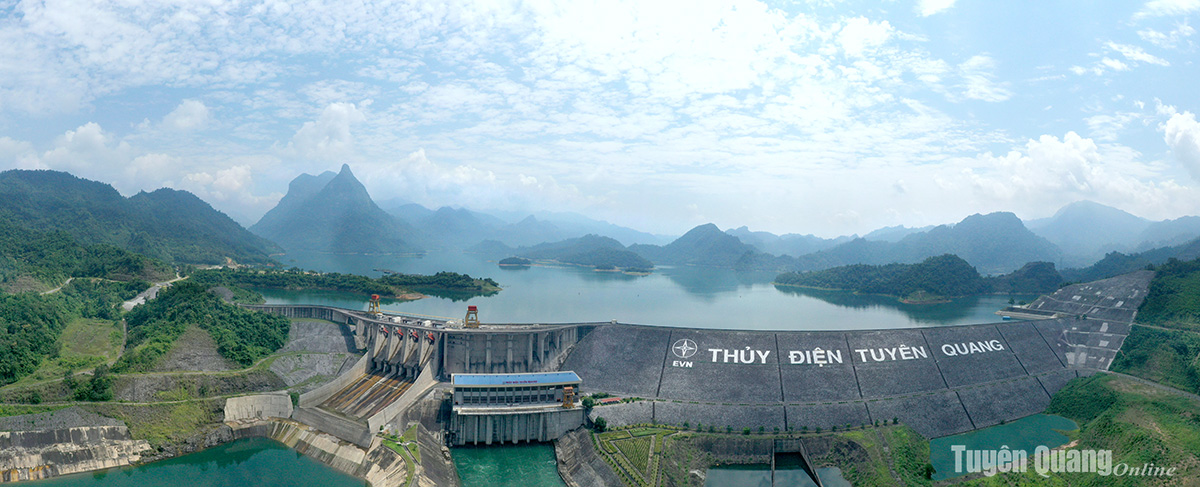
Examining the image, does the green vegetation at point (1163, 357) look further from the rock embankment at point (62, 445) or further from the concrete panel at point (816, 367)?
the rock embankment at point (62, 445)

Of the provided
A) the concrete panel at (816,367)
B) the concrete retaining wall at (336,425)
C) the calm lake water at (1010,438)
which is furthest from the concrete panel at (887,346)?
the concrete retaining wall at (336,425)

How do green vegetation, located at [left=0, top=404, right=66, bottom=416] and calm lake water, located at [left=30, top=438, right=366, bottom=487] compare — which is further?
green vegetation, located at [left=0, top=404, right=66, bottom=416]

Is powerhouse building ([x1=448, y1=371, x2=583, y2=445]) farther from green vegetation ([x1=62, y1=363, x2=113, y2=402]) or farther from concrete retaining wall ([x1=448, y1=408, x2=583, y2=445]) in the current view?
green vegetation ([x1=62, y1=363, x2=113, y2=402])

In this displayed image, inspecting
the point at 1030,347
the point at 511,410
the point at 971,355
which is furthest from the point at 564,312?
the point at 1030,347

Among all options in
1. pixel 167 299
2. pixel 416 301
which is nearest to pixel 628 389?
pixel 167 299

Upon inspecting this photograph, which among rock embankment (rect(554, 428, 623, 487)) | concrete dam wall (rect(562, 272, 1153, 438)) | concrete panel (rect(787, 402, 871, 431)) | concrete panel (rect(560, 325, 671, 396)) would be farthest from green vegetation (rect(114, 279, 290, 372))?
concrete panel (rect(787, 402, 871, 431))

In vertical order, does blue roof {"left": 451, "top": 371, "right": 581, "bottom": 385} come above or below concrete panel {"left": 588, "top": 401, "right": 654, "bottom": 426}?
above
